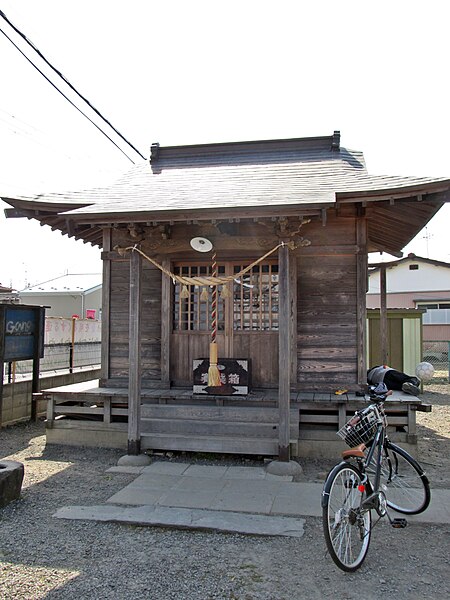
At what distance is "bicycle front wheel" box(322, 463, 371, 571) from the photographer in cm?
343

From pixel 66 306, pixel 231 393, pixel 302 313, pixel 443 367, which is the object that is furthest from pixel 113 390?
pixel 66 306

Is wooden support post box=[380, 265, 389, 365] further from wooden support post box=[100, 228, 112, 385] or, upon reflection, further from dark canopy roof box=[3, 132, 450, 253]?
wooden support post box=[100, 228, 112, 385]

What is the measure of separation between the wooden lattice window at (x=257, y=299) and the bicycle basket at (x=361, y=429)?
349 centimetres

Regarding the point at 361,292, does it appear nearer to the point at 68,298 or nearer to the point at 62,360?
the point at 62,360

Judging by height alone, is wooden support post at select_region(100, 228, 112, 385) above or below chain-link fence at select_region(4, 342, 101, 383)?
above

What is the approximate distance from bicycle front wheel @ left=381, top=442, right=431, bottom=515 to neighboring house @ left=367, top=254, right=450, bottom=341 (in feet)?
62.1

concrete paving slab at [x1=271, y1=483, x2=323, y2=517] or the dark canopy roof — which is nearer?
concrete paving slab at [x1=271, y1=483, x2=323, y2=517]

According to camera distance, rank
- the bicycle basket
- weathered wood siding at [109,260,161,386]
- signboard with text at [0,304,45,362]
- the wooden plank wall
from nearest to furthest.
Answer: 1. the bicycle basket
2. the wooden plank wall
3. weathered wood siding at [109,260,161,386]
4. signboard with text at [0,304,45,362]

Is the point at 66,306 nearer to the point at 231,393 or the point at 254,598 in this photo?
the point at 231,393

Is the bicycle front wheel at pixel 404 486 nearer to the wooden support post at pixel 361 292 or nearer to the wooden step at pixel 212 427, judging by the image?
the wooden step at pixel 212 427

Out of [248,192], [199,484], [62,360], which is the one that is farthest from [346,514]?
[62,360]

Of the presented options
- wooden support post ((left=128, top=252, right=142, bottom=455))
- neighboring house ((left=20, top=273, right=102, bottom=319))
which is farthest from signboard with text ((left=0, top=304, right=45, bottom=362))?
neighboring house ((left=20, top=273, right=102, bottom=319))

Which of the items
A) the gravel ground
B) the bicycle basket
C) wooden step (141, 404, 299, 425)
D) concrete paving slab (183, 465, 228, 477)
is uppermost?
the bicycle basket

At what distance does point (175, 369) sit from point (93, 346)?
630 cm
